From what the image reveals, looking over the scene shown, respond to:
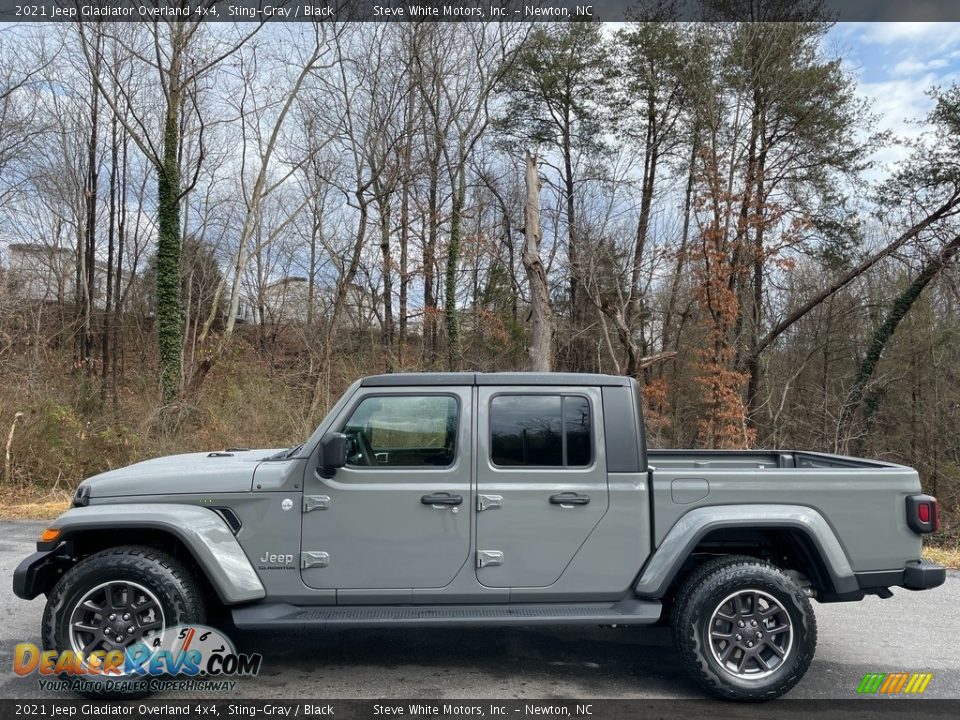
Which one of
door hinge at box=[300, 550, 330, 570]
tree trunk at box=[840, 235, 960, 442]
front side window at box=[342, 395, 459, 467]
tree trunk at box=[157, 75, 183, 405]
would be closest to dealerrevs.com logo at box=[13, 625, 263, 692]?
door hinge at box=[300, 550, 330, 570]

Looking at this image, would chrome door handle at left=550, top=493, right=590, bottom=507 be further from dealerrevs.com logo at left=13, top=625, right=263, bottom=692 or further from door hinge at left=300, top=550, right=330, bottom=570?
dealerrevs.com logo at left=13, top=625, right=263, bottom=692

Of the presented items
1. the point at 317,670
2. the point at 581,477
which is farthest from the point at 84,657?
the point at 581,477

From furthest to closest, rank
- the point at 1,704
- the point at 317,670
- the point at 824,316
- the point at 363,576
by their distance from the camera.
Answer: the point at 824,316 → the point at 317,670 → the point at 363,576 → the point at 1,704

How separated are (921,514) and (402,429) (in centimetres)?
315

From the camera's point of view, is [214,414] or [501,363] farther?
[501,363]

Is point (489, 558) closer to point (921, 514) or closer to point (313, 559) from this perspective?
point (313, 559)

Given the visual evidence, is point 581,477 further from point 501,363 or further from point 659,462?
point 501,363

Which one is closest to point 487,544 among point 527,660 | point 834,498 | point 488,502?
point 488,502

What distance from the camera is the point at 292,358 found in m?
26.0

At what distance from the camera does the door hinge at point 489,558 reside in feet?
13.7

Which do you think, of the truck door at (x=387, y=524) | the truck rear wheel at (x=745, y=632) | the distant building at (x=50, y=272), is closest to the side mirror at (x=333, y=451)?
the truck door at (x=387, y=524)

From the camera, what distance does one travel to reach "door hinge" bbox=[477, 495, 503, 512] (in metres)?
4.21

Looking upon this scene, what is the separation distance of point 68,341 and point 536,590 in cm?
A: 2575

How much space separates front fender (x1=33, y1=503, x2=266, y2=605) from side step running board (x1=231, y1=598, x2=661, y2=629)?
0.15 meters
